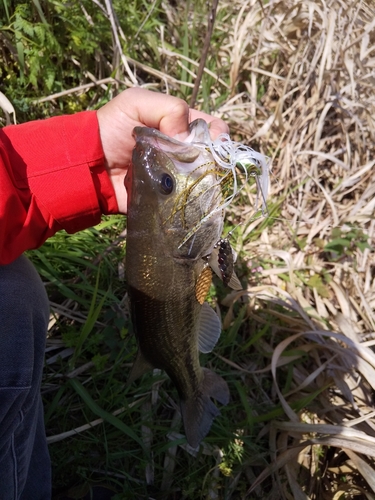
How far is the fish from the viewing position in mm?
1643

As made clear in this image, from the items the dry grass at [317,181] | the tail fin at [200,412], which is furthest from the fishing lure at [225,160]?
the dry grass at [317,181]

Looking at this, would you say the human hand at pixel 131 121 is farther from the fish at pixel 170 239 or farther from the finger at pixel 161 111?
the fish at pixel 170 239

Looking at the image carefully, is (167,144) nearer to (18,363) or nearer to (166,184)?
(166,184)

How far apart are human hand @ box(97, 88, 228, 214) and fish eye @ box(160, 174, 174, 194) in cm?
26

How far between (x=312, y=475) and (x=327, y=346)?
0.80 m

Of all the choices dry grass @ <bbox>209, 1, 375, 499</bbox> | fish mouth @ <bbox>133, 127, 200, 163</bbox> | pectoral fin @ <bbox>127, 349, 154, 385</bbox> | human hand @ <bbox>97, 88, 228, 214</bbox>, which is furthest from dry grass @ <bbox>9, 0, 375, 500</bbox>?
fish mouth @ <bbox>133, 127, 200, 163</bbox>

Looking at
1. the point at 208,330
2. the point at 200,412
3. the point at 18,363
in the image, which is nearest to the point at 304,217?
the point at 208,330

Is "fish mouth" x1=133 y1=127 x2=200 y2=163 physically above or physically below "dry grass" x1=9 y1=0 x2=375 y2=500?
above

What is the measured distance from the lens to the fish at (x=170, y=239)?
64.7 inches

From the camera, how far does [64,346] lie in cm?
273

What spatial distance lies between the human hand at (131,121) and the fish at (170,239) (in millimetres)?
108

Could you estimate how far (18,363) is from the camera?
159cm

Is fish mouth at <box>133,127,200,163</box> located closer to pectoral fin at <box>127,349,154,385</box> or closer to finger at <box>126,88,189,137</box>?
finger at <box>126,88,189,137</box>

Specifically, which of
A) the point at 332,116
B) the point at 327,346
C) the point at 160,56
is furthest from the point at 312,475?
the point at 160,56
